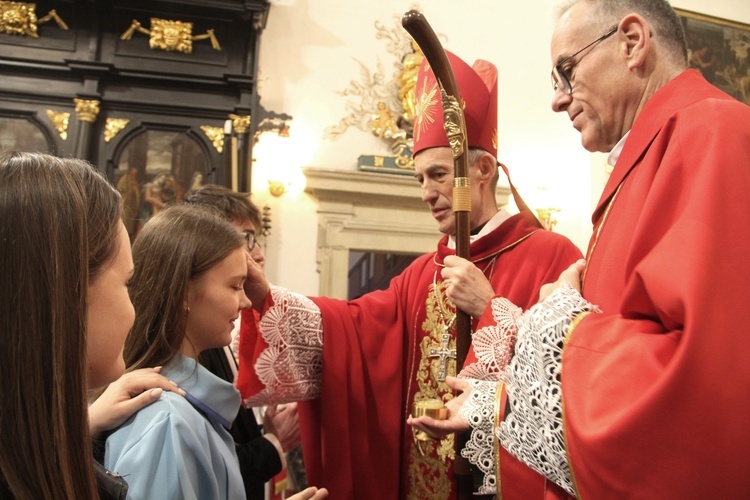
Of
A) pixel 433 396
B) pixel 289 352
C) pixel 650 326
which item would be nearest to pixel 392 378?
pixel 433 396

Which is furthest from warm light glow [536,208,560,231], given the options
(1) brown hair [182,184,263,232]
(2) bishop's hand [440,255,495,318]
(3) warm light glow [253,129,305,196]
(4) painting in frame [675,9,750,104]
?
(2) bishop's hand [440,255,495,318]

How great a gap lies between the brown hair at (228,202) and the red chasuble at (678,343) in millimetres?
1730

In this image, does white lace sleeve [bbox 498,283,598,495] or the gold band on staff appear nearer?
white lace sleeve [bbox 498,283,598,495]

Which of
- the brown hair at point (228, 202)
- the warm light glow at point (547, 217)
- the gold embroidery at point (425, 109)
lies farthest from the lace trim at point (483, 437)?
the warm light glow at point (547, 217)

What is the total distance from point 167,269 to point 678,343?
114cm

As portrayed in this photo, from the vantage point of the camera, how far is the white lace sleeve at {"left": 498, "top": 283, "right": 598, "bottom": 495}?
1063 millimetres

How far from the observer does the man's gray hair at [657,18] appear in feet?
4.79

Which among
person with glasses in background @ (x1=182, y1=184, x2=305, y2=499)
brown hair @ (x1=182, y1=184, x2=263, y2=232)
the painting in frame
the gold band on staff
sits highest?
the painting in frame

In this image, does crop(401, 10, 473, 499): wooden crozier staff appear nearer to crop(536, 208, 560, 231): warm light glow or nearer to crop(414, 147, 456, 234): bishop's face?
crop(414, 147, 456, 234): bishop's face

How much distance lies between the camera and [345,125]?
18.6ft

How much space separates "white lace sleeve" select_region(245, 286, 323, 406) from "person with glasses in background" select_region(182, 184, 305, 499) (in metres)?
0.12

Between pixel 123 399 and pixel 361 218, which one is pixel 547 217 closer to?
pixel 361 218

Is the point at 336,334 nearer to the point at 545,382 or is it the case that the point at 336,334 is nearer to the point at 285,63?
the point at 545,382

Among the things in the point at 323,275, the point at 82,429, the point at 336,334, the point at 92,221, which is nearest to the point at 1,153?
the point at 92,221
